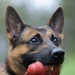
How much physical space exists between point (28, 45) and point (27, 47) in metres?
0.05

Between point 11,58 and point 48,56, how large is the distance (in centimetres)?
79

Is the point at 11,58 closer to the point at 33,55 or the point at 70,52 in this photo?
the point at 33,55

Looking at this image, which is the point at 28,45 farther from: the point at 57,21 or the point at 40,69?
the point at 57,21

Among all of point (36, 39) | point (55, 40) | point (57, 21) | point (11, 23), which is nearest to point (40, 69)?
point (36, 39)

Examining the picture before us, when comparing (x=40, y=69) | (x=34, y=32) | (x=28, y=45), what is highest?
(x=34, y=32)

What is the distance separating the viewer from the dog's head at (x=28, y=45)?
31.1 feet

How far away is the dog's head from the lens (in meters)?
9.49

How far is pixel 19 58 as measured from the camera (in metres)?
9.90

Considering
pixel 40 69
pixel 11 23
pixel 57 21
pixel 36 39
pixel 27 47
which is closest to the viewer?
pixel 40 69

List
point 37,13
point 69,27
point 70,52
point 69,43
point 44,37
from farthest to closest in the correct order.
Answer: point 37,13 < point 69,27 < point 69,43 < point 70,52 < point 44,37

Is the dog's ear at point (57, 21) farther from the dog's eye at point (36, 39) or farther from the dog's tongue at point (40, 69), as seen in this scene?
the dog's tongue at point (40, 69)

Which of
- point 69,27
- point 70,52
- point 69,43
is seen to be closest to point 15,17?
point 70,52

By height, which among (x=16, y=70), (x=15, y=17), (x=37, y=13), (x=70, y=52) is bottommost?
(x=37, y=13)

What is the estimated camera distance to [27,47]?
9.90 metres
